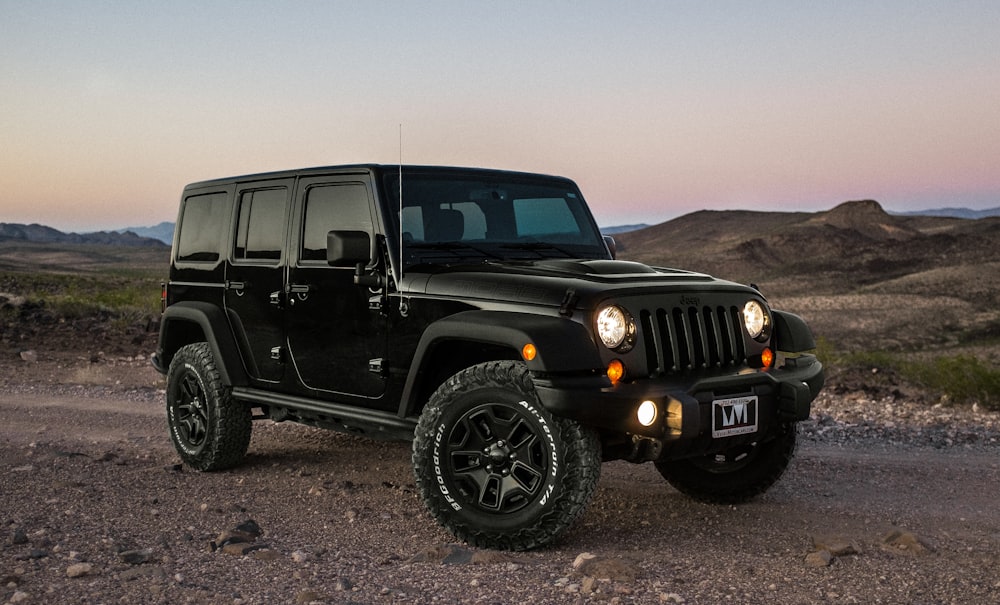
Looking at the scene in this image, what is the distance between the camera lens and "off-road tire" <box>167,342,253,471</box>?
22.5 ft

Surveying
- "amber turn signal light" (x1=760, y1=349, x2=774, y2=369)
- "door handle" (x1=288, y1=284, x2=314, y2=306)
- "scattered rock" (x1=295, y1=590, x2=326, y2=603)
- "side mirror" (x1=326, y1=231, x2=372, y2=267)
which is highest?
"side mirror" (x1=326, y1=231, x2=372, y2=267)

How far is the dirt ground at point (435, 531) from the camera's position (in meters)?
4.27

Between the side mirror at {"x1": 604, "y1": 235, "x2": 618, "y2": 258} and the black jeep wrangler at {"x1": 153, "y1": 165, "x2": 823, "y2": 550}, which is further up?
the side mirror at {"x1": 604, "y1": 235, "x2": 618, "y2": 258}

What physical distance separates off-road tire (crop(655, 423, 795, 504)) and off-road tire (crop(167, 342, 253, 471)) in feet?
9.99

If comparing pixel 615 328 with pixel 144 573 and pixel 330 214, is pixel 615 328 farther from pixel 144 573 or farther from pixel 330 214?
pixel 144 573

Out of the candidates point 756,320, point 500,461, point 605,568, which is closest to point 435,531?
point 500,461

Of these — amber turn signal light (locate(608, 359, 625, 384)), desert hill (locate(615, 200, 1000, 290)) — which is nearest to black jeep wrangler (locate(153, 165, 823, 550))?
amber turn signal light (locate(608, 359, 625, 384))

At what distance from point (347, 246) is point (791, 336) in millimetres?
2646

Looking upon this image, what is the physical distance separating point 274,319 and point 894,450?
5.17 meters

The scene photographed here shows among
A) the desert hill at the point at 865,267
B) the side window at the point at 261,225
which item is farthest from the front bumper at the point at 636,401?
the desert hill at the point at 865,267

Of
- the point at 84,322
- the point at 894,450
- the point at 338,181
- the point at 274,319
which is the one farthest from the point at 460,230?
the point at 84,322

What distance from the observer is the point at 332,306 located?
5.86 m

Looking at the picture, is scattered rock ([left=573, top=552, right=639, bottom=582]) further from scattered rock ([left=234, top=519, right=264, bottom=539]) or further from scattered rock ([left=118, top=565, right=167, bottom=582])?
scattered rock ([left=118, top=565, right=167, bottom=582])

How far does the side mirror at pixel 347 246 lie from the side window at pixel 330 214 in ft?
0.81
